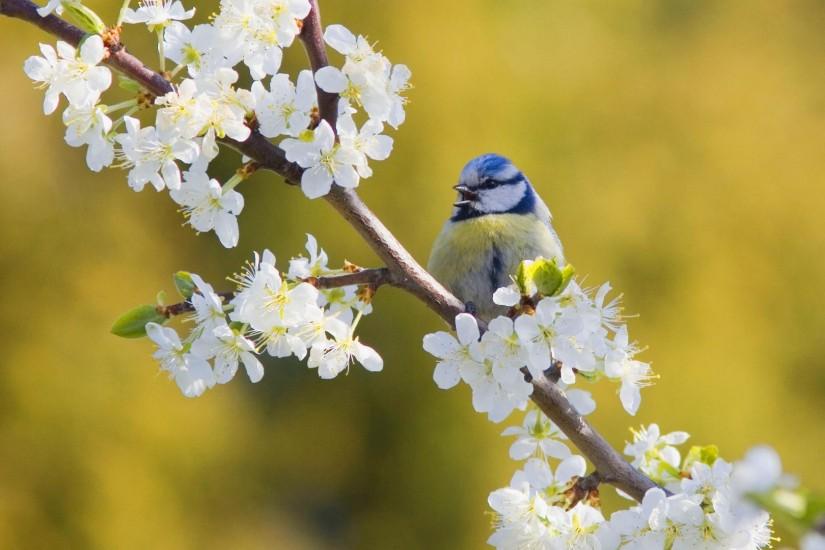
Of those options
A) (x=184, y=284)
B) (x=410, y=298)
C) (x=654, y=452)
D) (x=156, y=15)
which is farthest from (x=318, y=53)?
(x=410, y=298)

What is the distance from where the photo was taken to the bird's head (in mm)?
2100

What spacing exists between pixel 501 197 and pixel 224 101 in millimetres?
1162

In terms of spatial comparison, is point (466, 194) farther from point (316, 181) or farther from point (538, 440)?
point (316, 181)

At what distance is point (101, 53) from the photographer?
1.02 m

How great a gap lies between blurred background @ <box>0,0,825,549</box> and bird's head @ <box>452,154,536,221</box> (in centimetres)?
145

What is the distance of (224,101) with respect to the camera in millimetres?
1045

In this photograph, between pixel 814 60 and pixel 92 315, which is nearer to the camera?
pixel 92 315

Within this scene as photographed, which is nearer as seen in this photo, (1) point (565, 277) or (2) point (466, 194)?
(1) point (565, 277)

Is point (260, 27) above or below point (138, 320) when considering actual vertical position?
above

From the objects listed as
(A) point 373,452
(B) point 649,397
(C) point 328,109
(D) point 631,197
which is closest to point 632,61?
(D) point 631,197

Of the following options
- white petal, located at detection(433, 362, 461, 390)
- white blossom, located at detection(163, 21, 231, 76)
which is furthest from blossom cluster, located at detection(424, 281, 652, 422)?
white blossom, located at detection(163, 21, 231, 76)

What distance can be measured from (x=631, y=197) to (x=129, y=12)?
10.1ft

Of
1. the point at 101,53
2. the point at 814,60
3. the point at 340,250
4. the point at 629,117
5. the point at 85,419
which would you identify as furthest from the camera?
the point at 814,60

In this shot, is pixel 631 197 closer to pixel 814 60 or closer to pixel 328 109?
pixel 814 60
